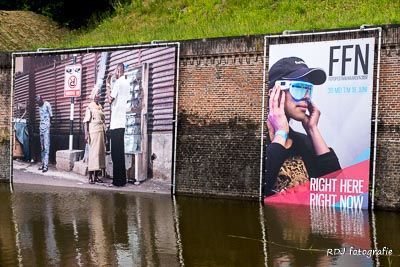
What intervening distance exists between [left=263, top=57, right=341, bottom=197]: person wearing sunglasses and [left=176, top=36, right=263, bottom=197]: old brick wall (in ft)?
1.44

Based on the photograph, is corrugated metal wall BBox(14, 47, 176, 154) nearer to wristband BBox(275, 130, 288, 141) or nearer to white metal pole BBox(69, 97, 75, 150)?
white metal pole BBox(69, 97, 75, 150)

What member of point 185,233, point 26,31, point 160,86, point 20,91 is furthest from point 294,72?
point 26,31

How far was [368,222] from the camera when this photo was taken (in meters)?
12.3

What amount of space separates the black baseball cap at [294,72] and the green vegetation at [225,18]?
1302mm

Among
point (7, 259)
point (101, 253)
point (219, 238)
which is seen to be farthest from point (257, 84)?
point (7, 259)

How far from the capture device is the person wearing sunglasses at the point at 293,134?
14.5m

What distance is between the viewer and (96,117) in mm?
18406

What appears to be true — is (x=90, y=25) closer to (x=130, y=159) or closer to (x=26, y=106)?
(x=26, y=106)

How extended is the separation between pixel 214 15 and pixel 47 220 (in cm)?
1122

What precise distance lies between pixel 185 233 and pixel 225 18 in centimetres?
1104

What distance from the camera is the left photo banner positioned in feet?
56.0

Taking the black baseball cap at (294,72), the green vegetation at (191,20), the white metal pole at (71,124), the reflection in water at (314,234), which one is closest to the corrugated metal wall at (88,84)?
the white metal pole at (71,124)

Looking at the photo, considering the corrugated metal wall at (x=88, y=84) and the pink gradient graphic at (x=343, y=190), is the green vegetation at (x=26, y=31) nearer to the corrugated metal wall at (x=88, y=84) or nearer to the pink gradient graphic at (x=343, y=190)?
the corrugated metal wall at (x=88, y=84)

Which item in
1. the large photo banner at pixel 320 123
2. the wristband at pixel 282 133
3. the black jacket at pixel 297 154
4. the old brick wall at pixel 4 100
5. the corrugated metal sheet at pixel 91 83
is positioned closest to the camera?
the large photo banner at pixel 320 123
